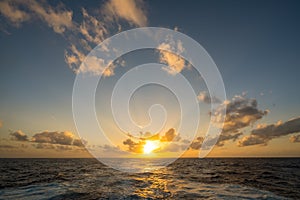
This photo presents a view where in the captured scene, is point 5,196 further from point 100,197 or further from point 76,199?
point 100,197

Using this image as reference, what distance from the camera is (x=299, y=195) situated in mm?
18797

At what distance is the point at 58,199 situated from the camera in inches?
672

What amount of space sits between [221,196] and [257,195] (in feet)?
11.8

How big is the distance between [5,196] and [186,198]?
16.9 metres

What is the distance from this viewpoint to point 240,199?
56.8 feet

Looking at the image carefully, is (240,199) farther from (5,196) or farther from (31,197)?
(5,196)

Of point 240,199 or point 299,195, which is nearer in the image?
point 240,199

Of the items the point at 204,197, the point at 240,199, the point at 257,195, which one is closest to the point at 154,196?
the point at 204,197

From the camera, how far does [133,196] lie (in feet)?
61.1

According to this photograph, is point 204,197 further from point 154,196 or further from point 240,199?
point 154,196

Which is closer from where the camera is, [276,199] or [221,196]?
[276,199]

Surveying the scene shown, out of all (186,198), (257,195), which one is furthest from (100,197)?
(257,195)

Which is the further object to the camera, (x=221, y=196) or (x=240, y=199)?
(x=221, y=196)

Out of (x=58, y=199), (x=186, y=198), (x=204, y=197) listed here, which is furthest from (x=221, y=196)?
(x=58, y=199)
